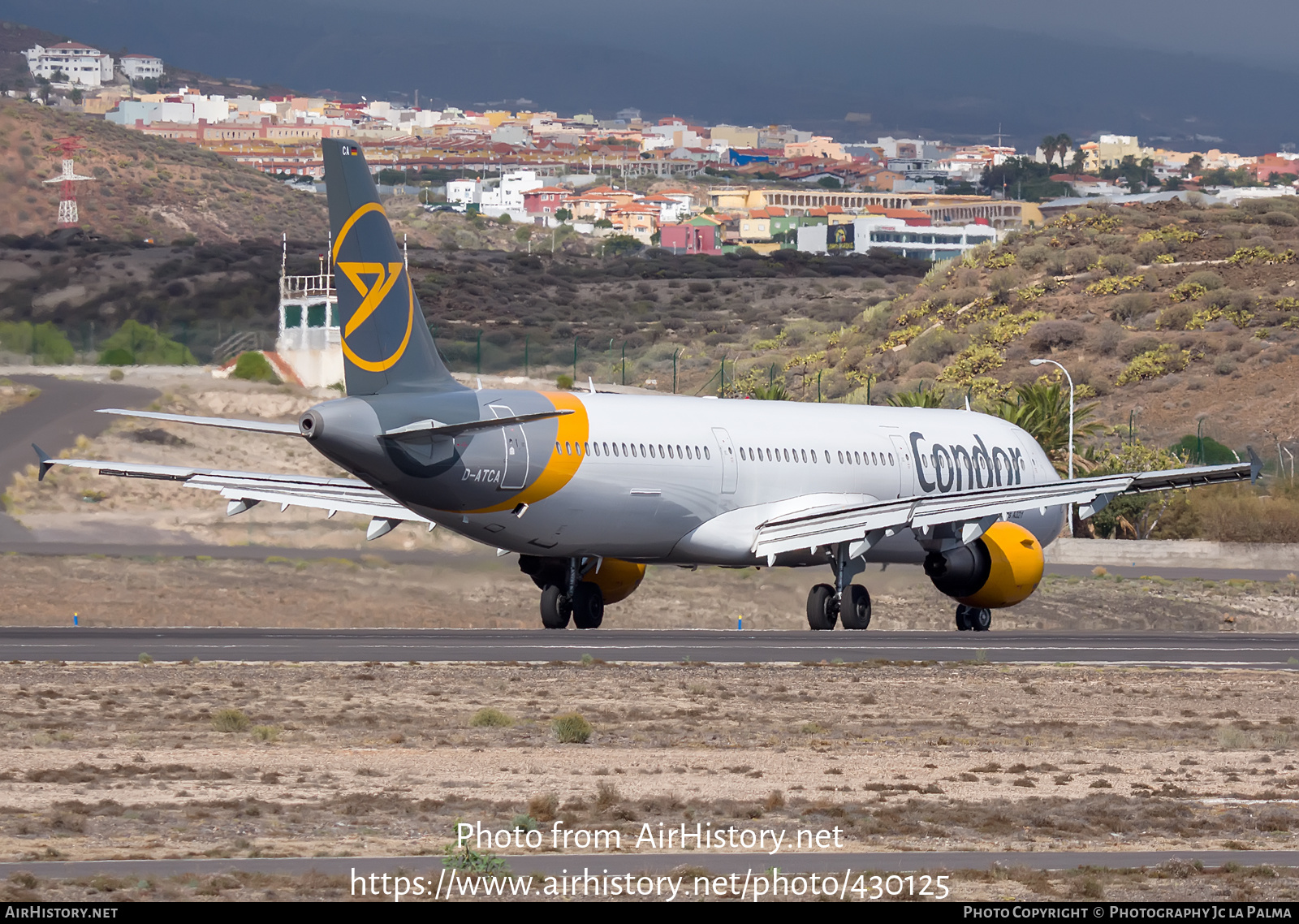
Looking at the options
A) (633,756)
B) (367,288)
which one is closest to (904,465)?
(367,288)

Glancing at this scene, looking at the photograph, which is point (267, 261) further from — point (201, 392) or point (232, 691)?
point (232, 691)

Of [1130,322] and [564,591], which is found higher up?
[1130,322]

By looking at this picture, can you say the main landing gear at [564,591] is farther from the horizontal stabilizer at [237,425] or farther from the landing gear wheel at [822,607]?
the horizontal stabilizer at [237,425]

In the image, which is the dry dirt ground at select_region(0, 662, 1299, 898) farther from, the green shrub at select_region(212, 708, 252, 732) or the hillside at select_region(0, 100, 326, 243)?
the hillside at select_region(0, 100, 326, 243)

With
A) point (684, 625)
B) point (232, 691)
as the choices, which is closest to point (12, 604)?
point (684, 625)

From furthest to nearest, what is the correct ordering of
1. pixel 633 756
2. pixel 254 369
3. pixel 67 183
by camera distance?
pixel 67 183 < pixel 254 369 < pixel 633 756

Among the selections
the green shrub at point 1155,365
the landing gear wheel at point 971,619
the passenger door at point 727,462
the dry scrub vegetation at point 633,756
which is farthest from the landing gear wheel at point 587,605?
the green shrub at point 1155,365

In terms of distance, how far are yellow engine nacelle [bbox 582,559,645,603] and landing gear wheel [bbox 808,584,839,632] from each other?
129 inches

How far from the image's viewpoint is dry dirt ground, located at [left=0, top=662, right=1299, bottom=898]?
15.0 meters

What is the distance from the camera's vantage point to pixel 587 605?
3734cm

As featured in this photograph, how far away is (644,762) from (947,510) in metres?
16.6

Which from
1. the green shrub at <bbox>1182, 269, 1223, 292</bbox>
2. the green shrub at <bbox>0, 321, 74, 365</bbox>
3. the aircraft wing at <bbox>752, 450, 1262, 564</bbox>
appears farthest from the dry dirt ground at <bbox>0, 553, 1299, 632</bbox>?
the green shrub at <bbox>1182, 269, 1223, 292</bbox>

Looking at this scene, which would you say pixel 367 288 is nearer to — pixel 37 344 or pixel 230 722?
pixel 230 722

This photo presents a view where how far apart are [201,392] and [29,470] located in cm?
1087
